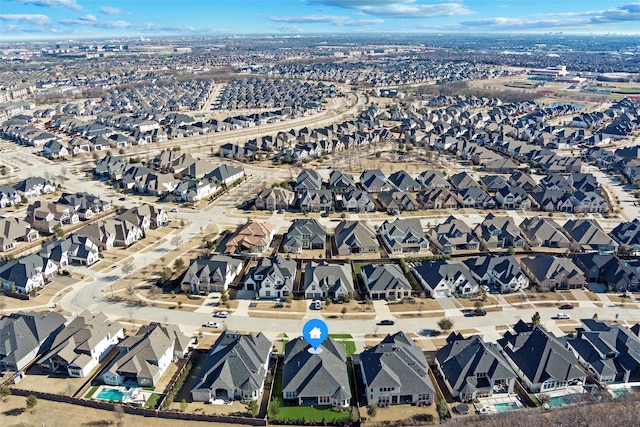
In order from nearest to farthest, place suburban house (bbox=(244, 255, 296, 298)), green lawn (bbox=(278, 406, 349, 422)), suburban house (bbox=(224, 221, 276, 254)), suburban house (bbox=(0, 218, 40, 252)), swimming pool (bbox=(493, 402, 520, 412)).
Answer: green lawn (bbox=(278, 406, 349, 422))
swimming pool (bbox=(493, 402, 520, 412))
suburban house (bbox=(244, 255, 296, 298))
suburban house (bbox=(224, 221, 276, 254))
suburban house (bbox=(0, 218, 40, 252))

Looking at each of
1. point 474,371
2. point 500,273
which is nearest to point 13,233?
point 474,371

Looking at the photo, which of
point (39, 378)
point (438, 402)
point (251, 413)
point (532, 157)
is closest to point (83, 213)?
point (39, 378)

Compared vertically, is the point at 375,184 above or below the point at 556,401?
above

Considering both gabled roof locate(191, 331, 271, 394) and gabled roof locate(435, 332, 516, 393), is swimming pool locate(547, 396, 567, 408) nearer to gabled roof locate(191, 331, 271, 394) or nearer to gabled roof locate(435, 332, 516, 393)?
gabled roof locate(435, 332, 516, 393)

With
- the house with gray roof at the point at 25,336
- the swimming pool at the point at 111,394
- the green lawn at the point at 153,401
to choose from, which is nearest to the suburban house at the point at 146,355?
the swimming pool at the point at 111,394

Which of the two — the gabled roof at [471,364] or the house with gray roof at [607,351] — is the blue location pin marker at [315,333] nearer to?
the gabled roof at [471,364]

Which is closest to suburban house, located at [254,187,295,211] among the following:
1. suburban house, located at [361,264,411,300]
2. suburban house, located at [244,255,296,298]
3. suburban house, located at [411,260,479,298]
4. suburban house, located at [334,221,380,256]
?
suburban house, located at [334,221,380,256]

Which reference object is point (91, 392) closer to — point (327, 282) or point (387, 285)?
point (327, 282)
